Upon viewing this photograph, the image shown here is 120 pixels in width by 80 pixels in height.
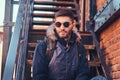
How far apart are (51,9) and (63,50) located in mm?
3549

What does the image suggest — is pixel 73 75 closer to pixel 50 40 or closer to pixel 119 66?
pixel 50 40

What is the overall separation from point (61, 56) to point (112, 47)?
1.55 meters

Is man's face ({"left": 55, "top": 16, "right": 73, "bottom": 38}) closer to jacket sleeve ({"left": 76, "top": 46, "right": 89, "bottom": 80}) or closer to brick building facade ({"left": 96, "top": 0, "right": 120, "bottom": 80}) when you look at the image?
jacket sleeve ({"left": 76, "top": 46, "right": 89, "bottom": 80})

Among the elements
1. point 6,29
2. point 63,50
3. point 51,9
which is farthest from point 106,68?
point 6,29

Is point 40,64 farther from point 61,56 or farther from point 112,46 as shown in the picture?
point 112,46

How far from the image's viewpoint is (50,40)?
2631 mm

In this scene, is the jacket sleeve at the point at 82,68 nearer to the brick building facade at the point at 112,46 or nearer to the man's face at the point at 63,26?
the man's face at the point at 63,26

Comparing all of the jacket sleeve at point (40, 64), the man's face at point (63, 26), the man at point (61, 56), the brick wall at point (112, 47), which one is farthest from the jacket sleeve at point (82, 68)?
the brick wall at point (112, 47)

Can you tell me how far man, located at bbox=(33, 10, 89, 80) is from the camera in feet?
8.55

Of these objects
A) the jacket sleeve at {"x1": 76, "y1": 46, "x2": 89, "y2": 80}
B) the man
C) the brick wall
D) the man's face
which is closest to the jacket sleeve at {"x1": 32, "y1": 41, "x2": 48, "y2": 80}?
the man

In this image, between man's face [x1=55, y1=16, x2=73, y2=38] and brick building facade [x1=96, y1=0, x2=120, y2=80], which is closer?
man's face [x1=55, y1=16, x2=73, y2=38]

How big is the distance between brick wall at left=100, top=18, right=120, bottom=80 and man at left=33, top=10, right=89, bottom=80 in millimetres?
1103

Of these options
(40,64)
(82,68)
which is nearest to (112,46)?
(82,68)

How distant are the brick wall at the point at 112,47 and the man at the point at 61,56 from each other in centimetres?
110
